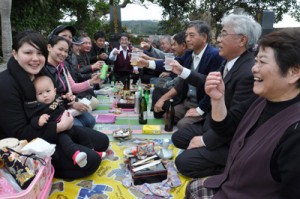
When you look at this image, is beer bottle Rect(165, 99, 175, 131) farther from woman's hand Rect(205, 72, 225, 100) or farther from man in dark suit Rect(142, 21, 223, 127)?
woman's hand Rect(205, 72, 225, 100)

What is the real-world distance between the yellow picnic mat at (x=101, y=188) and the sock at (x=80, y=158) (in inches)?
10.4

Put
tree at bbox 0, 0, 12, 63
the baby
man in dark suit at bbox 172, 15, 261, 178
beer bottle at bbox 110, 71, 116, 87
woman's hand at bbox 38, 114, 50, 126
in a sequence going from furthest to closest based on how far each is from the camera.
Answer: tree at bbox 0, 0, 12, 63
beer bottle at bbox 110, 71, 116, 87
man in dark suit at bbox 172, 15, 261, 178
the baby
woman's hand at bbox 38, 114, 50, 126

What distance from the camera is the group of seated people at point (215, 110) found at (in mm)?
1407

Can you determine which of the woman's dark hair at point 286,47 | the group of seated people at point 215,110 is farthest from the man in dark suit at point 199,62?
the woman's dark hair at point 286,47

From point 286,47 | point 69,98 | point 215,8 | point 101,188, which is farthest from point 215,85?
point 215,8

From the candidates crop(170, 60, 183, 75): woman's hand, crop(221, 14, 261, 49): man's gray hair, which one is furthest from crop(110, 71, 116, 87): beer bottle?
crop(221, 14, 261, 49): man's gray hair

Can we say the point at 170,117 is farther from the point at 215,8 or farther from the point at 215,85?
the point at 215,8

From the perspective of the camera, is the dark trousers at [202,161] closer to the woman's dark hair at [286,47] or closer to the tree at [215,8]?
the woman's dark hair at [286,47]

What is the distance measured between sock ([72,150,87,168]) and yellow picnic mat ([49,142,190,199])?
0.26 metres

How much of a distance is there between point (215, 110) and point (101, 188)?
57.9 inches

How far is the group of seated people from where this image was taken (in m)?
1.41

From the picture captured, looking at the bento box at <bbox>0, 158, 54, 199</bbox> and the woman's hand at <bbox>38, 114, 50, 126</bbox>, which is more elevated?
the woman's hand at <bbox>38, 114, 50, 126</bbox>

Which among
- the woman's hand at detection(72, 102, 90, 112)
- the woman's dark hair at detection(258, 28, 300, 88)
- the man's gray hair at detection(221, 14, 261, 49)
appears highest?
the man's gray hair at detection(221, 14, 261, 49)

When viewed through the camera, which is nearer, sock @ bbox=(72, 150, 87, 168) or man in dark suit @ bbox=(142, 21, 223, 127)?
sock @ bbox=(72, 150, 87, 168)
